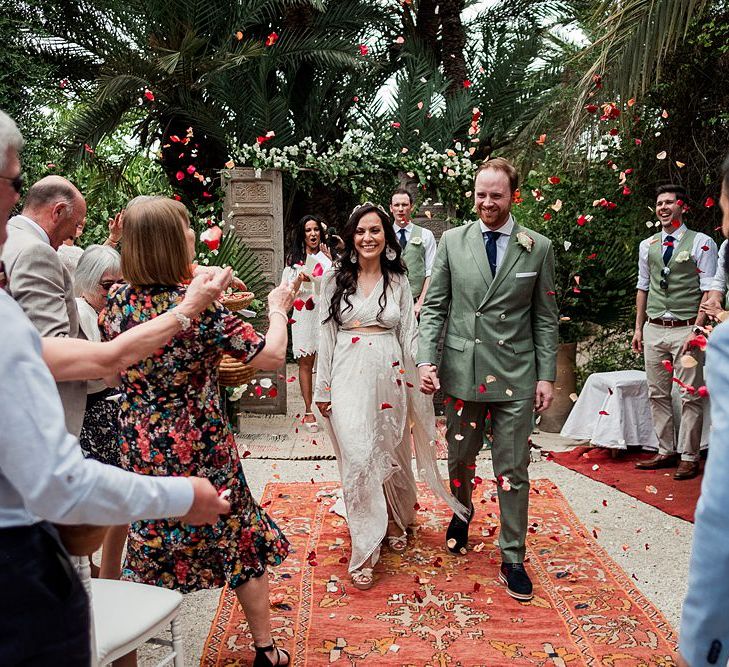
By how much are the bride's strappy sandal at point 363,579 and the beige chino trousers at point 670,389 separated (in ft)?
11.4

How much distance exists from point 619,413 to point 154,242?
5499 mm

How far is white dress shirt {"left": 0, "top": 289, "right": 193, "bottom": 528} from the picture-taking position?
60.1 inches

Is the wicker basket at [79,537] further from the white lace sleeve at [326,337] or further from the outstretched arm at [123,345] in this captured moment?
the white lace sleeve at [326,337]

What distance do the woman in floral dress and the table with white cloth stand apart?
4.70 metres

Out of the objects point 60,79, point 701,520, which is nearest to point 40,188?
point 701,520

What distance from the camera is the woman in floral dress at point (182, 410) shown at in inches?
125

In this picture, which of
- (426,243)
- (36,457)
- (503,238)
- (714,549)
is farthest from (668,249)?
(36,457)

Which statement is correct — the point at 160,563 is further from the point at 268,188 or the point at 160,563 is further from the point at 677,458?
the point at 268,188

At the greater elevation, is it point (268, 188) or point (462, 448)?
point (268, 188)

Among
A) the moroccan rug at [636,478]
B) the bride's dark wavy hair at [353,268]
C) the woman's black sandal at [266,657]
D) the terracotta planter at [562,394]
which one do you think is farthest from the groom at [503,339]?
the terracotta planter at [562,394]

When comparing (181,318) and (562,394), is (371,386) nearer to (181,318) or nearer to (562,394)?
(181,318)

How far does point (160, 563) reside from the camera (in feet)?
11.2

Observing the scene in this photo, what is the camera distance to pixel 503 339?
4.60m

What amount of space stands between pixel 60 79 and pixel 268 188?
5.58 m
